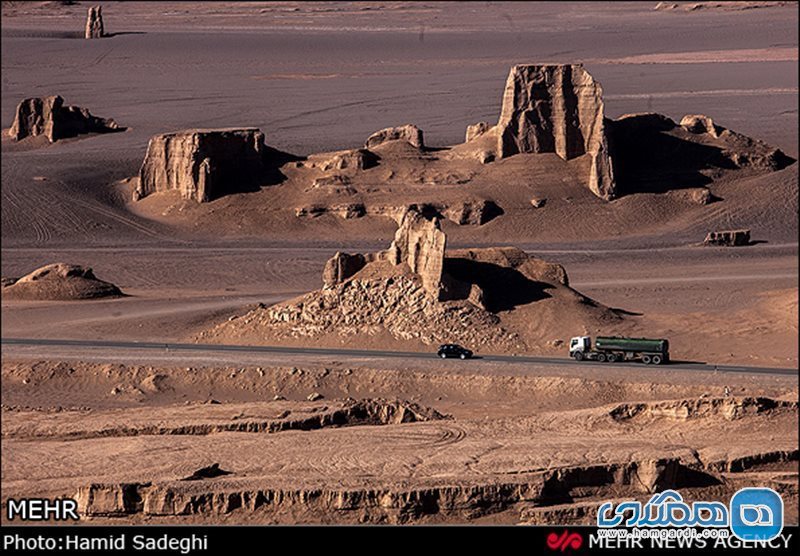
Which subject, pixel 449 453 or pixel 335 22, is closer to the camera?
pixel 449 453

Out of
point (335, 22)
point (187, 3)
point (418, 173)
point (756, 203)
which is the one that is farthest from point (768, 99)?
point (187, 3)

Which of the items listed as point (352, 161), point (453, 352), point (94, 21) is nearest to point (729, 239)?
point (352, 161)

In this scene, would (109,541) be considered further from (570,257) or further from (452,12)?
(452,12)

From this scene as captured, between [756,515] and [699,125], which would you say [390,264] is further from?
[699,125]

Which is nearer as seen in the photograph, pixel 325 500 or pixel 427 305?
pixel 325 500

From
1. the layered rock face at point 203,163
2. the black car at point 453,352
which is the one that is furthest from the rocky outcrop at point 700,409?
the layered rock face at point 203,163

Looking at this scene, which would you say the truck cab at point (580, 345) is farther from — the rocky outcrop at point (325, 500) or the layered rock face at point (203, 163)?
the layered rock face at point (203, 163)

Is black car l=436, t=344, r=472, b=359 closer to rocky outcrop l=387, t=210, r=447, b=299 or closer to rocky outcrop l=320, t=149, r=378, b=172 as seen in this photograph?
rocky outcrop l=387, t=210, r=447, b=299
